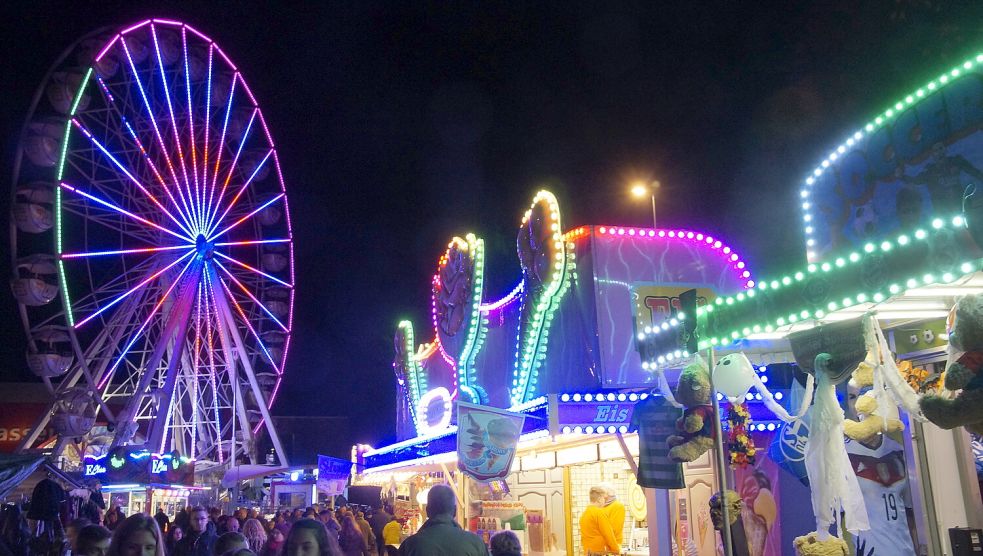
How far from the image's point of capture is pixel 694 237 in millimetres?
13266

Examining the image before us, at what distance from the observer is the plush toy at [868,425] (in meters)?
6.67

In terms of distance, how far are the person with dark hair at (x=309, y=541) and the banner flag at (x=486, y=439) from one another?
21.7 feet

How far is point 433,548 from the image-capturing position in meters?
4.53

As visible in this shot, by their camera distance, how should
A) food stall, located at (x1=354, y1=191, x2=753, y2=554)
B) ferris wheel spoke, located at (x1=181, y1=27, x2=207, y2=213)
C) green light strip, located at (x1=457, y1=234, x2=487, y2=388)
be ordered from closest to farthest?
→ food stall, located at (x1=354, y1=191, x2=753, y2=554) → green light strip, located at (x1=457, y1=234, x2=487, y2=388) → ferris wheel spoke, located at (x1=181, y1=27, x2=207, y2=213)

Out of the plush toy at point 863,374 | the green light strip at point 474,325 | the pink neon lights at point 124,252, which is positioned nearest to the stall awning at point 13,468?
the green light strip at point 474,325

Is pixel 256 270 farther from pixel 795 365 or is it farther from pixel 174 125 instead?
pixel 795 365

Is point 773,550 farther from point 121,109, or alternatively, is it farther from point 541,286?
point 121,109

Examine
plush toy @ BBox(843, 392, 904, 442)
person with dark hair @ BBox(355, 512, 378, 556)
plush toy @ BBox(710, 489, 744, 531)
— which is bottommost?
person with dark hair @ BBox(355, 512, 378, 556)

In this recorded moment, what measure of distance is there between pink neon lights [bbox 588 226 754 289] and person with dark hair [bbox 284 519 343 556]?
9.70 m

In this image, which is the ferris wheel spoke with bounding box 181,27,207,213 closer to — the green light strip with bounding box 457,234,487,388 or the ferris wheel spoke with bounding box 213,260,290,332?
the ferris wheel spoke with bounding box 213,260,290,332

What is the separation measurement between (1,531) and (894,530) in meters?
11.6

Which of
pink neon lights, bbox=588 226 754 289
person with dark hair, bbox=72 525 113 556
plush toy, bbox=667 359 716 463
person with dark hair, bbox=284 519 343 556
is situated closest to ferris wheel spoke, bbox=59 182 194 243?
pink neon lights, bbox=588 226 754 289

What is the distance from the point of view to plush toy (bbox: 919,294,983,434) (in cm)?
494

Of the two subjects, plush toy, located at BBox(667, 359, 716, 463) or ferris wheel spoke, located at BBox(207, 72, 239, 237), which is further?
ferris wheel spoke, located at BBox(207, 72, 239, 237)
